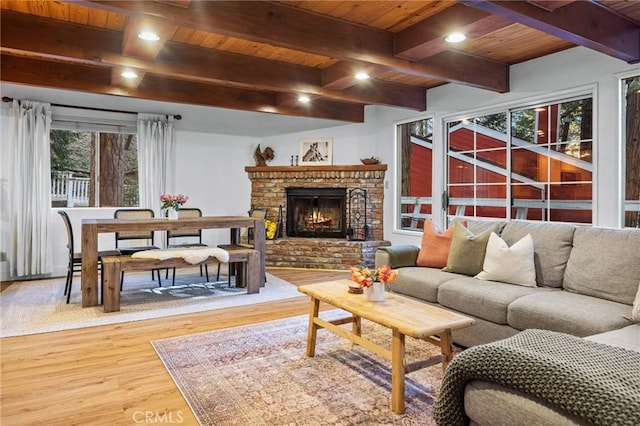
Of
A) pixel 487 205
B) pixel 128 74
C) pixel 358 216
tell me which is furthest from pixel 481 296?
pixel 128 74

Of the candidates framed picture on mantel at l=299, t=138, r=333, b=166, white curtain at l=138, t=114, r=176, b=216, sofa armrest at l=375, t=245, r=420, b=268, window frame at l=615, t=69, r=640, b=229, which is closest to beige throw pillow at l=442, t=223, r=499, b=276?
sofa armrest at l=375, t=245, r=420, b=268

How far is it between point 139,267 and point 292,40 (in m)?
2.54

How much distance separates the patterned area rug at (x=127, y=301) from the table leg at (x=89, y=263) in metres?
0.12

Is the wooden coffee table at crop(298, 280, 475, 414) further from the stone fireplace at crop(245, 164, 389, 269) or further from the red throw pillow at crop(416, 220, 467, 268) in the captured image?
the stone fireplace at crop(245, 164, 389, 269)

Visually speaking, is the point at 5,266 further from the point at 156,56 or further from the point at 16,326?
the point at 156,56

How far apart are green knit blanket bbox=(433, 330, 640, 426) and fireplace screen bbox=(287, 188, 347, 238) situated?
4.74 meters

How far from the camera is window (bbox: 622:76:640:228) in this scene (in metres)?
3.49

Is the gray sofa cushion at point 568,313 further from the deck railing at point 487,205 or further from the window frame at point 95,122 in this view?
the window frame at point 95,122

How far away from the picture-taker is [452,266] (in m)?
3.37

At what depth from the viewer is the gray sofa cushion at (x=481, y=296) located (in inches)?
103

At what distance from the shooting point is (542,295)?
2611 mm

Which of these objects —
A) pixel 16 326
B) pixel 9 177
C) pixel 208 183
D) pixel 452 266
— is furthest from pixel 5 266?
pixel 452 266

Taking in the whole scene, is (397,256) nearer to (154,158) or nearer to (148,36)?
(148,36)

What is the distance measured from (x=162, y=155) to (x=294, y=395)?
4.80m
